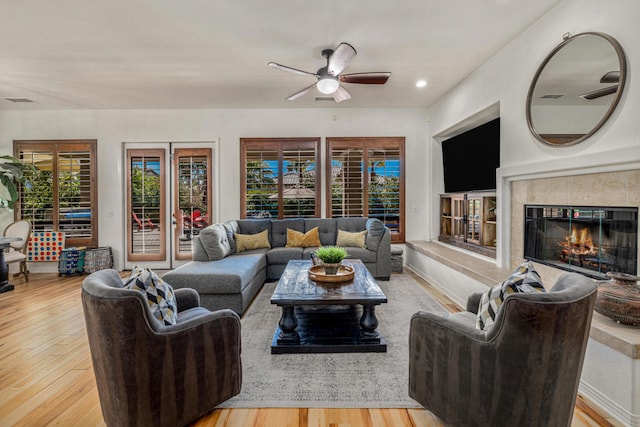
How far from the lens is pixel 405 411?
6.20ft

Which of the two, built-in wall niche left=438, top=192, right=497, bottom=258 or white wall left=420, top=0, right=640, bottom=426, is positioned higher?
white wall left=420, top=0, right=640, bottom=426

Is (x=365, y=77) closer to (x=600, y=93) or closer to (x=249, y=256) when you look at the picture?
(x=600, y=93)

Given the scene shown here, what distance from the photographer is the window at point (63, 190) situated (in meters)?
5.67

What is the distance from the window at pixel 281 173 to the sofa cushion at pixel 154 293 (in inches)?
154

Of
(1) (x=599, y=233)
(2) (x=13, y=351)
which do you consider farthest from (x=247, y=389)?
(1) (x=599, y=233)

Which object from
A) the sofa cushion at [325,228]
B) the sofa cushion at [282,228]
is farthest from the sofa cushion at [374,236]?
the sofa cushion at [282,228]

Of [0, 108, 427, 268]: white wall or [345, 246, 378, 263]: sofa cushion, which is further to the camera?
[0, 108, 427, 268]: white wall

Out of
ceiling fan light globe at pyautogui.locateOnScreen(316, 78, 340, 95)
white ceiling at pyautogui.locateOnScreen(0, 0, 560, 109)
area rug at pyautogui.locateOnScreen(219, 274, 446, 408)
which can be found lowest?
area rug at pyautogui.locateOnScreen(219, 274, 446, 408)

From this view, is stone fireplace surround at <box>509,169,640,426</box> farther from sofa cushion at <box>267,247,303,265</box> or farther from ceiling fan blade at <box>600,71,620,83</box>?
sofa cushion at <box>267,247,303,265</box>

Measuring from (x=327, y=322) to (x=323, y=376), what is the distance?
0.78 m

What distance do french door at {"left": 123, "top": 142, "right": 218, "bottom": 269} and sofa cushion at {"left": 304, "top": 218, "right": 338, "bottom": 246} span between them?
1838mm

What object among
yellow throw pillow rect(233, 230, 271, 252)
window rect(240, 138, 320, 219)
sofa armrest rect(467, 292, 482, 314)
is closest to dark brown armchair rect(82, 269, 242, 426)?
sofa armrest rect(467, 292, 482, 314)

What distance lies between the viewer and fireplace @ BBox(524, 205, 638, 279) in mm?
2218

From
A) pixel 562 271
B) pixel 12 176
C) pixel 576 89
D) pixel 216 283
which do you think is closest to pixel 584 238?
pixel 562 271
